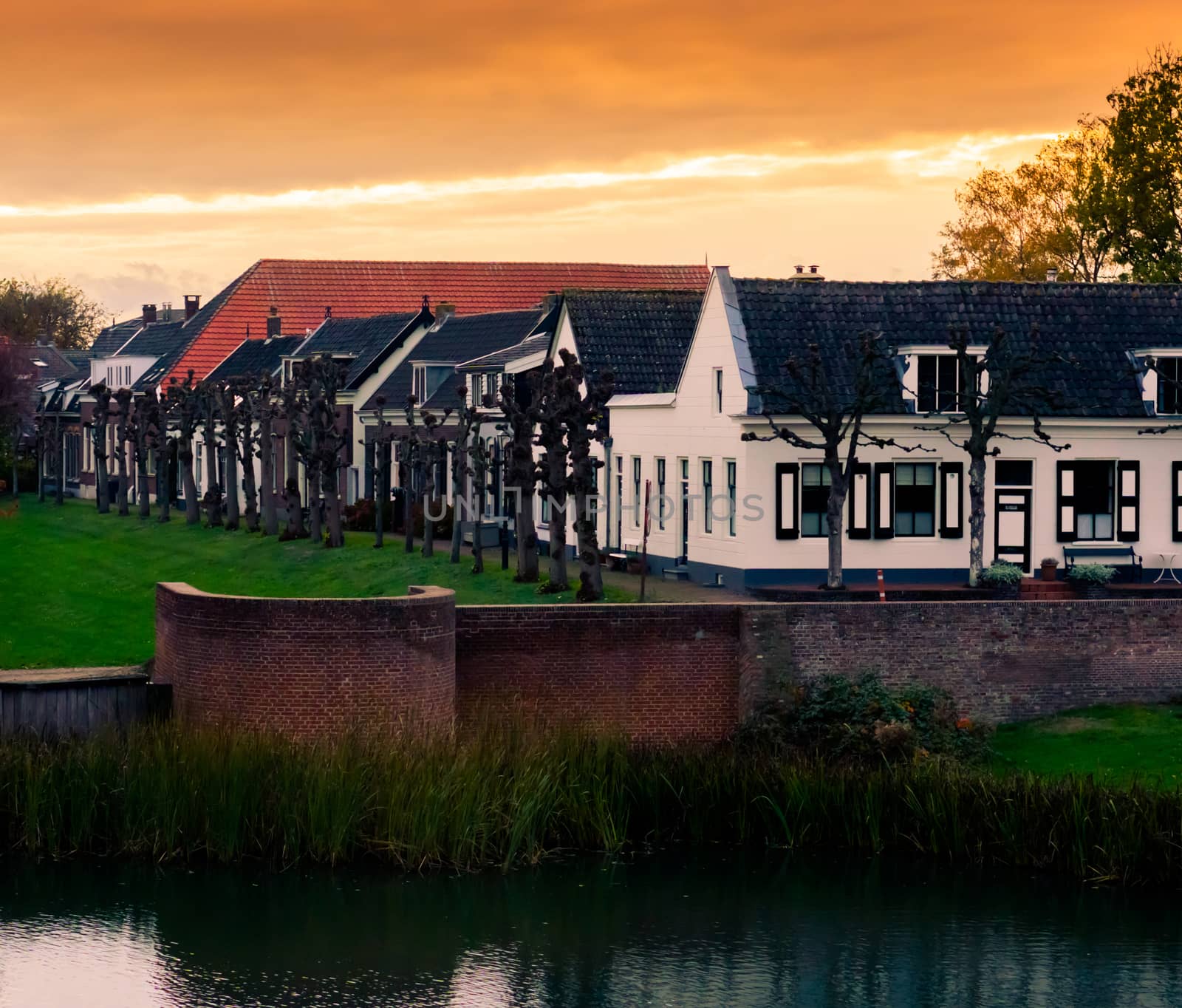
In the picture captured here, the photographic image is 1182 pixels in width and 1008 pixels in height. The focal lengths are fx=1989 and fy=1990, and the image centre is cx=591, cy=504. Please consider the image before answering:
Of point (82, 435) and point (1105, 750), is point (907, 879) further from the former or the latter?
point (82, 435)

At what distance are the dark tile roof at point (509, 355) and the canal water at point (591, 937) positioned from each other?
26.5 metres

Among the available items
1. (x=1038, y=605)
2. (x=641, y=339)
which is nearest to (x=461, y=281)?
(x=641, y=339)

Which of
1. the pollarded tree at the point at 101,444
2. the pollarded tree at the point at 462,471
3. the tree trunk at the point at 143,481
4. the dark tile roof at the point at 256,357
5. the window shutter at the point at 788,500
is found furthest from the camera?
the dark tile roof at the point at 256,357

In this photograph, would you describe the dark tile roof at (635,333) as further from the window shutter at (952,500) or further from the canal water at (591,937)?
the canal water at (591,937)

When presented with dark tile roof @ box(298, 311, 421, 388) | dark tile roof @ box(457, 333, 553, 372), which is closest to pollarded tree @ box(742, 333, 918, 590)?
dark tile roof @ box(457, 333, 553, 372)

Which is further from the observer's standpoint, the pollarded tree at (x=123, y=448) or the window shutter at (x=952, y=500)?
the pollarded tree at (x=123, y=448)

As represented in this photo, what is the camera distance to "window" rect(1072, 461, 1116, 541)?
37.7 meters

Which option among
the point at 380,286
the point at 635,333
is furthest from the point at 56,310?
the point at 635,333

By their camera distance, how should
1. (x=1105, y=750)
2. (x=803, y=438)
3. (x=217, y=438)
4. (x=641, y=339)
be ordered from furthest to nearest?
(x=217, y=438)
(x=641, y=339)
(x=803, y=438)
(x=1105, y=750)

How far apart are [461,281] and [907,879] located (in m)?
63.4

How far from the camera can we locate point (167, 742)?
24969 mm

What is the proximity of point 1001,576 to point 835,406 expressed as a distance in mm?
4298

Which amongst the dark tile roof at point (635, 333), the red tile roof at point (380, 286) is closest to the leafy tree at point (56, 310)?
the red tile roof at point (380, 286)

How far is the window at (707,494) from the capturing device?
38312 millimetres
